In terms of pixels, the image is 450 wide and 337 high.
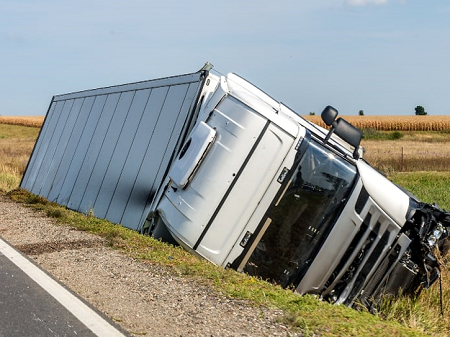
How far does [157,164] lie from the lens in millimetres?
12305

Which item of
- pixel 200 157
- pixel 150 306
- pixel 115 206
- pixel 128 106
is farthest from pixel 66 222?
pixel 150 306

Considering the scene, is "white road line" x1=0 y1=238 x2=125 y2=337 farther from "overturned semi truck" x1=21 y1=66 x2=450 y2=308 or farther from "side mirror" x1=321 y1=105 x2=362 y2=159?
"side mirror" x1=321 y1=105 x2=362 y2=159

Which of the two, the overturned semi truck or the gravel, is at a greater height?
the overturned semi truck

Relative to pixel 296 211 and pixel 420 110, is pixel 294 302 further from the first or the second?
pixel 420 110

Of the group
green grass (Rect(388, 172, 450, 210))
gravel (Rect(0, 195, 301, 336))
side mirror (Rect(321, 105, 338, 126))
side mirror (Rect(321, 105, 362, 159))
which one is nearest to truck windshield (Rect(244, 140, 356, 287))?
side mirror (Rect(321, 105, 362, 159))

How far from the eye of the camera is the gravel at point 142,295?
615 cm

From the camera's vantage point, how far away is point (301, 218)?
8.80 meters

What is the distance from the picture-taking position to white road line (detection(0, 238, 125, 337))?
586cm

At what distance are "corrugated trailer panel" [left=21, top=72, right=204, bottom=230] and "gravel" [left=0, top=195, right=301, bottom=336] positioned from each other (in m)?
1.98

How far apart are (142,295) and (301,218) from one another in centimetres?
223

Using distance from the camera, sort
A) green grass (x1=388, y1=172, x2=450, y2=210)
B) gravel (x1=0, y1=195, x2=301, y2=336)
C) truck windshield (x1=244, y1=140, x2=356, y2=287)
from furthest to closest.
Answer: green grass (x1=388, y1=172, x2=450, y2=210), truck windshield (x1=244, y1=140, x2=356, y2=287), gravel (x1=0, y1=195, x2=301, y2=336)

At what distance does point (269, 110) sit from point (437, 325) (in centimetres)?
314

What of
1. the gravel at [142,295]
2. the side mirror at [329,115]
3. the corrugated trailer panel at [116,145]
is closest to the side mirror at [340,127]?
the side mirror at [329,115]

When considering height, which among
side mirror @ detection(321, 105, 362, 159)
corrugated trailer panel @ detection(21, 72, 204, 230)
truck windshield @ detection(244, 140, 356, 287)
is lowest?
corrugated trailer panel @ detection(21, 72, 204, 230)
